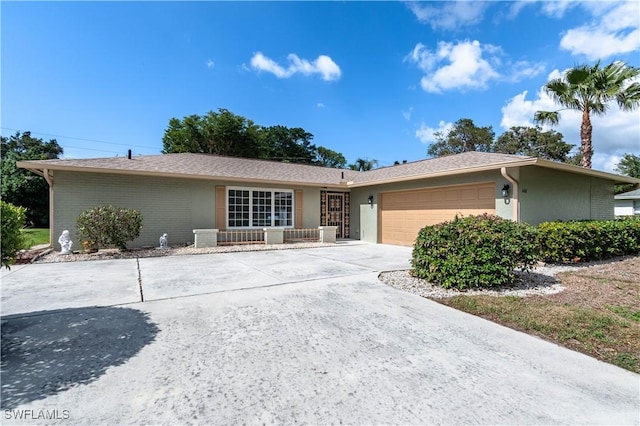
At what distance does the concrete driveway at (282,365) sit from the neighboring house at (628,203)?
28.3 m

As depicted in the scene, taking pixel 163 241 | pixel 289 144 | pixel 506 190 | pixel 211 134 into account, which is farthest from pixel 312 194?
pixel 289 144

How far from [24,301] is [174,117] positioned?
31919mm

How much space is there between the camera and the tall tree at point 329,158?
44.0 m

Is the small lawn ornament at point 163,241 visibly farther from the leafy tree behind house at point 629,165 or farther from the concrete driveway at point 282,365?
the leafy tree behind house at point 629,165

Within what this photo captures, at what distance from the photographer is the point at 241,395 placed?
2.28 m

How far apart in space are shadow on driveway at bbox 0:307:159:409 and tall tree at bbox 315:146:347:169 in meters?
40.2

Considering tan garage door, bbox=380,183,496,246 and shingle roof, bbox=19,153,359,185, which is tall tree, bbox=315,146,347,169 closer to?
shingle roof, bbox=19,153,359,185

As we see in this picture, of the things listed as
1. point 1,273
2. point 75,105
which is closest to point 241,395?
point 1,273

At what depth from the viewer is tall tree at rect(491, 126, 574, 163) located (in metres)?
31.3

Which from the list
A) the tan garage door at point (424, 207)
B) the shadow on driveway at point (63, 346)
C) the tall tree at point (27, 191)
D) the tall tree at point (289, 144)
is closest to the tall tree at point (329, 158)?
the tall tree at point (289, 144)

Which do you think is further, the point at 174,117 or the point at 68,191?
the point at 174,117

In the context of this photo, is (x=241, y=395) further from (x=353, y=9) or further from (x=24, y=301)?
(x=353, y=9)

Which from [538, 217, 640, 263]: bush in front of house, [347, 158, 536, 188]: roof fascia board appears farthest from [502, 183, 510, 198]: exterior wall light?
[538, 217, 640, 263]: bush in front of house

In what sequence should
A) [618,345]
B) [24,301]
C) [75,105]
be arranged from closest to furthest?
[618,345] < [24,301] < [75,105]
